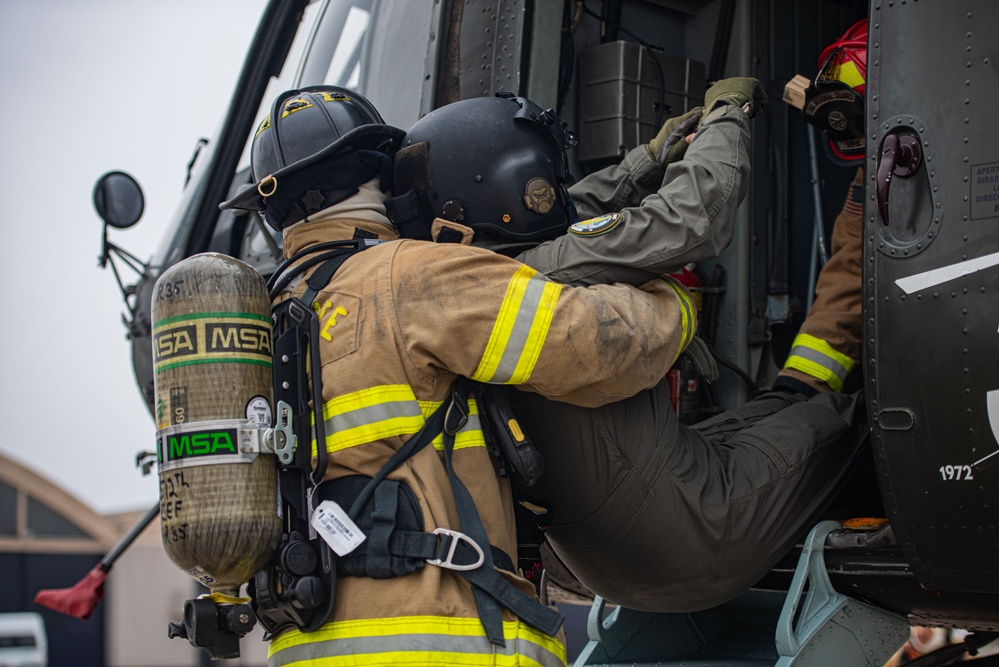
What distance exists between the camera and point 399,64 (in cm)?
374

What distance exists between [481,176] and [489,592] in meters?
1.02

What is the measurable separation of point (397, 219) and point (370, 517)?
2.61 feet

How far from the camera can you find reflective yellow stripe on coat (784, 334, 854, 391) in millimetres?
3270

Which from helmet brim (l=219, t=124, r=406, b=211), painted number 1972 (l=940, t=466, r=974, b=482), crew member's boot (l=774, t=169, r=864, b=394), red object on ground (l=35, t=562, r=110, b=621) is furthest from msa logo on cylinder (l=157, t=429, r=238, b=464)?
red object on ground (l=35, t=562, r=110, b=621)

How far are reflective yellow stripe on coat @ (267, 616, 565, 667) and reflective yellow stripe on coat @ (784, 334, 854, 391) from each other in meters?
1.36

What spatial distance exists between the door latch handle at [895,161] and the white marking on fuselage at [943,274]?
0.51 feet

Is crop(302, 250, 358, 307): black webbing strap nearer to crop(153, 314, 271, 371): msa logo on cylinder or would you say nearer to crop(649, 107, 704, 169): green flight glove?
crop(153, 314, 271, 371): msa logo on cylinder

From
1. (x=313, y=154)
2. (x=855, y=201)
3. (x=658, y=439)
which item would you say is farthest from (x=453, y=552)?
(x=855, y=201)

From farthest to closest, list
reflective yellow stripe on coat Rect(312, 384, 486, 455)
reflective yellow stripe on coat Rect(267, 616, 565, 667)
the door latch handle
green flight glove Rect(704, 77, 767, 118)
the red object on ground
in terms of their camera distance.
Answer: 1. the red object on ground
2. green flight glove Rect(704, 77, 767, 118)
3. the door latch handle
4. reflective yellow stripe on coat Rect(312, 384, 486, 455)
5. reflective yellow stripe on coat Rect(267, 616, 565, 667)

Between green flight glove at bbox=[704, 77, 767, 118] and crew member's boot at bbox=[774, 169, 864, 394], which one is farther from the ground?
green flight glove at bbox=[704, 77, 767, 118]

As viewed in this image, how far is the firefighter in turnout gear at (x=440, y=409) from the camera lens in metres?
2.33

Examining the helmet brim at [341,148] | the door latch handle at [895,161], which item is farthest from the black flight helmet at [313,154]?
the door latch handle at [895,161]

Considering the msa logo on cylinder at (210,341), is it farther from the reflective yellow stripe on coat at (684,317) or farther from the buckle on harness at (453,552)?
the reflective yellow stripe on coat at (684,317)

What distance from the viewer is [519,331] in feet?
7.78
